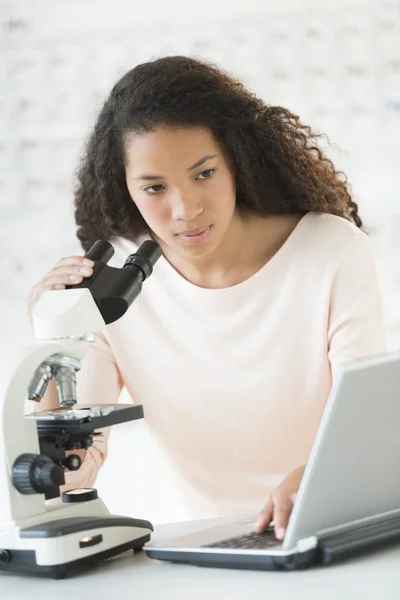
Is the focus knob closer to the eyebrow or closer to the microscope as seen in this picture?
the microscope

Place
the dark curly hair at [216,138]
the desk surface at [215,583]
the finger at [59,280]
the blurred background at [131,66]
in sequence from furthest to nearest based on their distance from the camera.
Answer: the blurred background at [131,66], the dark curly hair at [216,138], the finger at [59,280], the desk surface at [215,583]

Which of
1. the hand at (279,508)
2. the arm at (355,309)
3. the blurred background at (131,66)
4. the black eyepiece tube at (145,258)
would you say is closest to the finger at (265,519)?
the hand at (279,508)

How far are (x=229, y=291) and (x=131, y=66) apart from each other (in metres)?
1.41

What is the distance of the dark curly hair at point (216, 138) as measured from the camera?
75.2 inches

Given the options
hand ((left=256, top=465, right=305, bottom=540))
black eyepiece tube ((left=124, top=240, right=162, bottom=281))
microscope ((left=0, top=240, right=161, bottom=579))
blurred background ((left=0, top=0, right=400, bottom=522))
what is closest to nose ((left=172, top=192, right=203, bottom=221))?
black eyepiece tube ((left=124, top=240, right=162, bottom=281))

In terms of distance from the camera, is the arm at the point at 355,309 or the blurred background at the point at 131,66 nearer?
the arm at the point at 355,309

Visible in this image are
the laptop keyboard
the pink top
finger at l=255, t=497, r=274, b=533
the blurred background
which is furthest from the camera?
the blurred background

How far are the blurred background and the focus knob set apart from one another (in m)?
1.67

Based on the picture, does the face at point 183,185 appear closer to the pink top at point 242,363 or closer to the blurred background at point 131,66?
the pink top at point 242,363

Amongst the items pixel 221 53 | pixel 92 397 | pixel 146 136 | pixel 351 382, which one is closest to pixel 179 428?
pixel 92 397

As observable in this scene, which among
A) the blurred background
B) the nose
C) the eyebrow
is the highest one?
the blurred background

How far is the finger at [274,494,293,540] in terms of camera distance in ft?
4.15

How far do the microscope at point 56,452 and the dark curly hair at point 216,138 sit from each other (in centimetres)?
61

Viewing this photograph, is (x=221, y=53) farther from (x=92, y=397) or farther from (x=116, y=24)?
(x=92, y=397)
